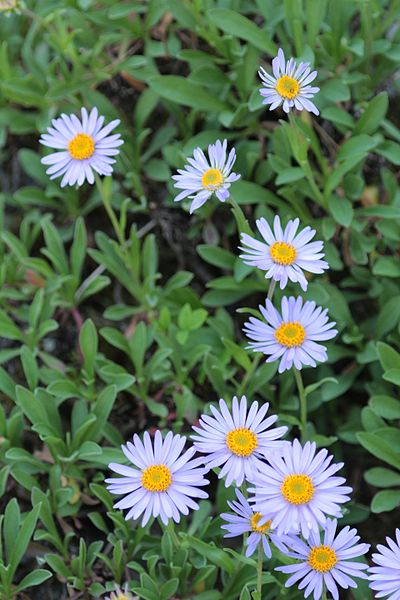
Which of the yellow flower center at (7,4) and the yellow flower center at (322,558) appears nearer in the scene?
the yellow flower center at (322,558)

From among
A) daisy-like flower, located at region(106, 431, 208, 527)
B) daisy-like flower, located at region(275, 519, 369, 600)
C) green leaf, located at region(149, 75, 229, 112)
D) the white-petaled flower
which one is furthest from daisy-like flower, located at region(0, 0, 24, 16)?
daisy-like flower, located at region(275, 519, 369, 600)

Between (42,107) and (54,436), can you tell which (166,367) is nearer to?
(54,436)

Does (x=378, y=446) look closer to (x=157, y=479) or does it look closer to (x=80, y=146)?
(x=157, y=479)

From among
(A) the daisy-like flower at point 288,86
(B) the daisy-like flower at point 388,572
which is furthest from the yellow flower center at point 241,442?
(A) the daisy-like flower at point 288,86

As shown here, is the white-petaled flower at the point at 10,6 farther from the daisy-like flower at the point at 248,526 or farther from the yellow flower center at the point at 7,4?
the daisy-like flower at the point at 248,526

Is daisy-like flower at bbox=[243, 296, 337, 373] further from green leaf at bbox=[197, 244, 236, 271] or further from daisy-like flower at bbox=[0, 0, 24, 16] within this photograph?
daisy-like flower at bbox=[0, 0, 24, 16]

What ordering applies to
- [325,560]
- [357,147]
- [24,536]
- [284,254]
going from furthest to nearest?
[357,147]
[24,536]
[284,254]
[325,560]

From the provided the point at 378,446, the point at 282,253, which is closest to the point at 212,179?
the point at 282,253

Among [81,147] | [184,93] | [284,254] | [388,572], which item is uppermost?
[184,93]
